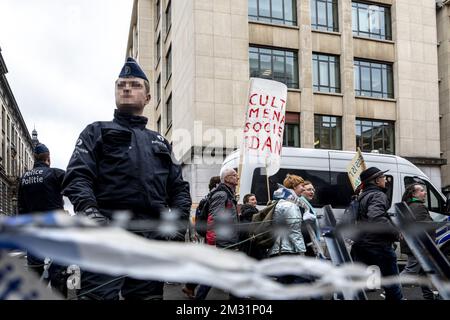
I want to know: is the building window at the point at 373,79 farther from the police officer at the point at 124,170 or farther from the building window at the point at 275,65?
the police officer at the point at 124,170

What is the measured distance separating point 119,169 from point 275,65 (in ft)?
65.9

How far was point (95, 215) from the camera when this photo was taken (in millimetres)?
2674

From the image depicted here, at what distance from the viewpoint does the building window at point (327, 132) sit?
2269cm

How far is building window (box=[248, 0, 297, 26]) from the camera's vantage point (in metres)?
22.4

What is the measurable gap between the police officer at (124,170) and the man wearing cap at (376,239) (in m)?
2.32

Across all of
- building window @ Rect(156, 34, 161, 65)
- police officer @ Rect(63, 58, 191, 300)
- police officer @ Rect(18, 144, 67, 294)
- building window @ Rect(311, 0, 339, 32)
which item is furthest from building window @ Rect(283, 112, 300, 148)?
police officer @ Rect(63, 58, 191, 300)

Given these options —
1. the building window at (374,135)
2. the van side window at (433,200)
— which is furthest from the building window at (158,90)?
the van side window at (433,200)

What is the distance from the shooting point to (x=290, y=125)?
2223 cm

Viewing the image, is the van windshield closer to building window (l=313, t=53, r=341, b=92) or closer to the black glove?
the black glove

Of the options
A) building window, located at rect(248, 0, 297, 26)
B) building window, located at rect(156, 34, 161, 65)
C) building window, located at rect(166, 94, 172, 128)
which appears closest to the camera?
building window, located at rect(248, 0, 297, 26)

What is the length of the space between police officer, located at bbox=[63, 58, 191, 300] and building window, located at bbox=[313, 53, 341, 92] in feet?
67.1

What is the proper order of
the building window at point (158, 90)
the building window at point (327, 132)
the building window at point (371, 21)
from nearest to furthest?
1. the building window at point (327, 132)
2. the building window at point (371, 21)
3. the building window at point (158, 90)

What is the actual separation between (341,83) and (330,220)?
22.0 m

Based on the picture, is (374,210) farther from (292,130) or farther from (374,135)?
(374,135)
